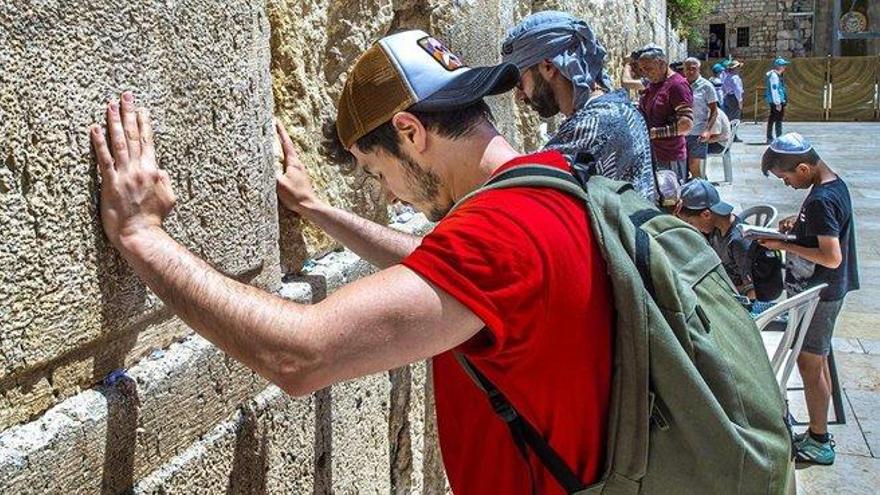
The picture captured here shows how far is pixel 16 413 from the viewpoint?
4.21 feet

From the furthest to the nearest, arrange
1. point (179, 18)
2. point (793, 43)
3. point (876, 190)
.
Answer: point (793, 43), point (876, 190), point (179, 18)

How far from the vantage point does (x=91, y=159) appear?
1.37m

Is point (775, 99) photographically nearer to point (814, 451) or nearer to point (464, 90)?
point (814, 451)

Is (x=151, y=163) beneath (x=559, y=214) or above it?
above

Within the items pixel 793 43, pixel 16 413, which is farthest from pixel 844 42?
pixel 16 413

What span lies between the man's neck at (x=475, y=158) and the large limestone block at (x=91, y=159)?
45 centimetres

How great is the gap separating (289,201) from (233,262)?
0.34m

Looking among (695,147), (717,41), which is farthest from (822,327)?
(717,41)

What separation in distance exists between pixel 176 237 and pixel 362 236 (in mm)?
620

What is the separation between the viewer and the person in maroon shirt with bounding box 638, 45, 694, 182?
6.39 meters

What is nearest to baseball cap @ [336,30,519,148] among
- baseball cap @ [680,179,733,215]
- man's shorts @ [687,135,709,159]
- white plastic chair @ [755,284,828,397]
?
white plastic chair @ [755,284,828,397]

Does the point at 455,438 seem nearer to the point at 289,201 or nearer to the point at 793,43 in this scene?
the point at 289,201

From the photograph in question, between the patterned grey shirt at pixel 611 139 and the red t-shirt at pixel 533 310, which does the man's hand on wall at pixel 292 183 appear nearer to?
the red t-shirt at pixel 533 310

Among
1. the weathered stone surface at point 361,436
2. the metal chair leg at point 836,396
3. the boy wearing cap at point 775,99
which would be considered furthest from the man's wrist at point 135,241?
the boy wearing cap at point 775,99
